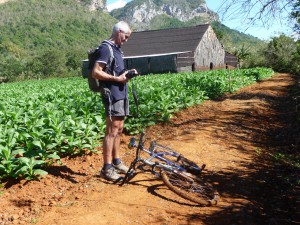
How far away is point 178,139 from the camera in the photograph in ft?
23.9

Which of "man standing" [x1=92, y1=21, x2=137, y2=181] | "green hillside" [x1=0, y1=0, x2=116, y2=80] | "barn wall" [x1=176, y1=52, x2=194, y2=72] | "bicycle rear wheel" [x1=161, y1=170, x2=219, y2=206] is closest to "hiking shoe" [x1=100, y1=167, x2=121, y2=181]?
"man standing" [x1=92, y1=21, x2=137, y2=181]

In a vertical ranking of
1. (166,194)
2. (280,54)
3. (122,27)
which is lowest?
(166,194)

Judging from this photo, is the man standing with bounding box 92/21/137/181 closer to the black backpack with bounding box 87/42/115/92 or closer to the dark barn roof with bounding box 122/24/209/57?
the black backpack with bounding box 87/42/115/92

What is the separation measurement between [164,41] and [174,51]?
3400mm

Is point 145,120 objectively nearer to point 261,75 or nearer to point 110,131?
point 110,131

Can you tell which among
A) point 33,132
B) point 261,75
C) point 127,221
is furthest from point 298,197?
point 261,75

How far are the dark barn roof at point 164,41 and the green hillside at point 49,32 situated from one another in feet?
84.0

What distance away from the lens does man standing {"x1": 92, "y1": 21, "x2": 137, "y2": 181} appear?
4.53m

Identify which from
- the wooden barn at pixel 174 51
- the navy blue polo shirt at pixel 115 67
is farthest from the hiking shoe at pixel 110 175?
the wooden barn at pixel 174 51

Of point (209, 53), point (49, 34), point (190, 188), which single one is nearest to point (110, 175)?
point (190, 188)

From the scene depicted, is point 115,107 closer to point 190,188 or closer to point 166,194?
point 166,194

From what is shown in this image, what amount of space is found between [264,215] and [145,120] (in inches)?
181

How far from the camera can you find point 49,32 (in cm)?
11944

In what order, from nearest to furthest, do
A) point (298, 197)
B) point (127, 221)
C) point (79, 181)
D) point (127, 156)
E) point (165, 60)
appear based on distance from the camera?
point (127, 221), point (298, 197), point (79, 181), point (127, 156), point (165, 60)
